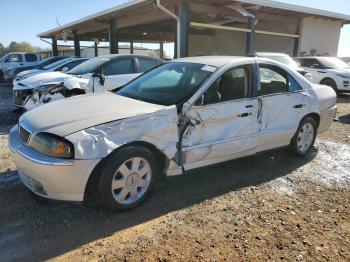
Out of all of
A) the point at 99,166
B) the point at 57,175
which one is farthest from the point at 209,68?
the point at 57,175

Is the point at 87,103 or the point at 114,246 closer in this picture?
the point at 114,246

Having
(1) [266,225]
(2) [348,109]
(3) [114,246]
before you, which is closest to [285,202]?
(1) [266,225]

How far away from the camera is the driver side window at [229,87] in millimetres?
3893

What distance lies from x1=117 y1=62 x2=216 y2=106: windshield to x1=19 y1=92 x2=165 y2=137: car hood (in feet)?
0.74

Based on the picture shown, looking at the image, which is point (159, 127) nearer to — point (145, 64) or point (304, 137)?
point (304, 137)

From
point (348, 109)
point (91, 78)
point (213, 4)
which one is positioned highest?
point (213, 4)

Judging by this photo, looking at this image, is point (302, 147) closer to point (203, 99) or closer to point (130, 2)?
point (203, 99)

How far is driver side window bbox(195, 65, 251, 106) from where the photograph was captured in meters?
3.89

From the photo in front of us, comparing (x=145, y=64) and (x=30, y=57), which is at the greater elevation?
(x=145, y=64)

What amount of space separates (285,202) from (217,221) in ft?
3.14

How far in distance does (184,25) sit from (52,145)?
9.58m

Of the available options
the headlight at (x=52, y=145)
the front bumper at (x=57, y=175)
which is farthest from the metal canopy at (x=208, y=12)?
the front bumper at (x=57, y=175)

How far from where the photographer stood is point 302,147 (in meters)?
5.27

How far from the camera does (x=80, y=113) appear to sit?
136 inches
